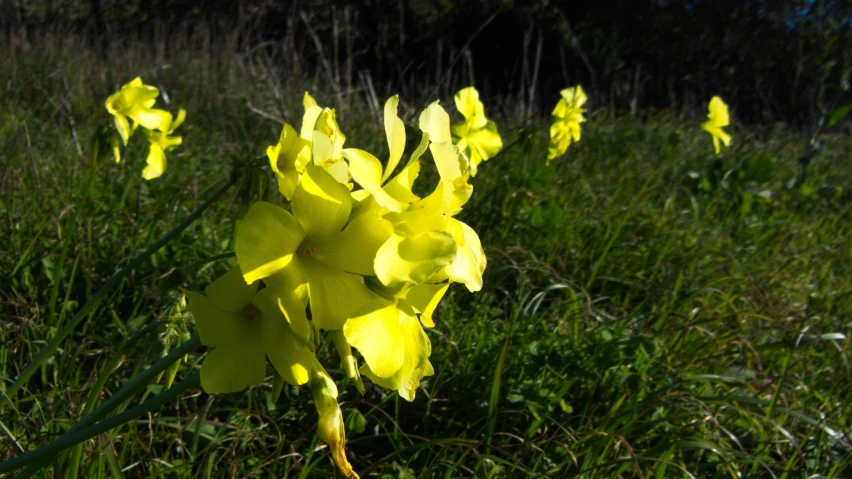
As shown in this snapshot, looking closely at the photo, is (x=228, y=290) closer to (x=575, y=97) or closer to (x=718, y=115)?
(x=575, y=97)

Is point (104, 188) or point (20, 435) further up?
point (20, 435)

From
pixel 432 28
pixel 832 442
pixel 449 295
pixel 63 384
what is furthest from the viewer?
pixel 432 28

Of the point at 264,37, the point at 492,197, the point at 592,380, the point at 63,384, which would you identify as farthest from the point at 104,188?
the point at 264,37

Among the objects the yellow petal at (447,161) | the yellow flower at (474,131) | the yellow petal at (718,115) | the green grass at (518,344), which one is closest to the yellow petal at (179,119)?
the green grass at (518,344)

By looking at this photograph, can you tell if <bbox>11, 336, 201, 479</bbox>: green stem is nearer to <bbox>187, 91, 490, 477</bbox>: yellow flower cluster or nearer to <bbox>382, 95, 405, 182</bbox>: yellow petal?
<bbox>187, 91, 490, 477</bbox>: yellow flower cluster

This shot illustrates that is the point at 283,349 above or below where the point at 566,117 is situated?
above

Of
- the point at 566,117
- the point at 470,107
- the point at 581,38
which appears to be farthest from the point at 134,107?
the point at 581,38

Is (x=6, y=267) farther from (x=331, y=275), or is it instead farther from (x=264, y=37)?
(x=264, y=37)
